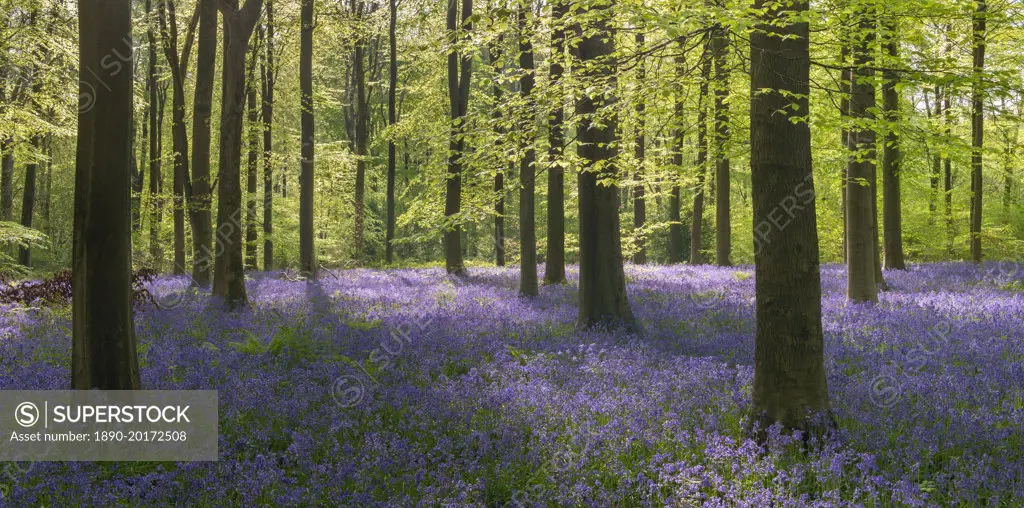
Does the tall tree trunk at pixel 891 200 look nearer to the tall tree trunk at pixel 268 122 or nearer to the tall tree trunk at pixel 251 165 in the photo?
the tall tree trunk at pixel 251 165

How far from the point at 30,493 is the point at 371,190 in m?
38.8

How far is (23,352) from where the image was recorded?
7754 mm

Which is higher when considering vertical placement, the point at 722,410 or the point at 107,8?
the point at 107,8

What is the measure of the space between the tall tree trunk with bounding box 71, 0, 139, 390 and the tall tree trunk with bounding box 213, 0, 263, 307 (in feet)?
22.5

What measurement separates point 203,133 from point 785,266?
45.8ft

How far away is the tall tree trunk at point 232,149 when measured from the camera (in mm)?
12031

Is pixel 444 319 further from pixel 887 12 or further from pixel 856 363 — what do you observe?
pixel 887 12

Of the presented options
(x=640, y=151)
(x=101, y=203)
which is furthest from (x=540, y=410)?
(x=640, y=151)

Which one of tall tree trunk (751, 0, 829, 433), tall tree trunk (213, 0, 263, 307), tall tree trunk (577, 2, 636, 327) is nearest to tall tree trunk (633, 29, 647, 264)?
tall tree trunk (577, 2, 636, 327)

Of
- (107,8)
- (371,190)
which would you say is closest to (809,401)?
(107,8)

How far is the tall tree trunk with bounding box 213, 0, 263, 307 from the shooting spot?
12.0 meters

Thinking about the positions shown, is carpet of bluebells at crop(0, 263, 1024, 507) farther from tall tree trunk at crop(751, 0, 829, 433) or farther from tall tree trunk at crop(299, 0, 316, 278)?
tall tree trunk at crop(299, 0, 316, 278)

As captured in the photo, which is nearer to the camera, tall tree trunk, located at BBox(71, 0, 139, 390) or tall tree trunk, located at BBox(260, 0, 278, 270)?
tall tree trunk, located at BBox(71, 0, 139, 390)

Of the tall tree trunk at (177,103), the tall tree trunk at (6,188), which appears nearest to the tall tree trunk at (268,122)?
the tall tree trunk at (177,103)
